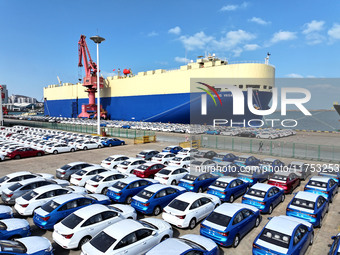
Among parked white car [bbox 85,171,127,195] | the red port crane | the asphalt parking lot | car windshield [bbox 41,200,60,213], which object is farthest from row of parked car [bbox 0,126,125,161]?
the red port crane

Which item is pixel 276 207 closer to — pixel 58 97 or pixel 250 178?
pixel 250 178

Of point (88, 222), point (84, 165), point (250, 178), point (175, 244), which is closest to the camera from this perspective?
point (175, 244)

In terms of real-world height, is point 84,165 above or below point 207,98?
below

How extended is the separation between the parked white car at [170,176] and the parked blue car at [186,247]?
7.38 metres

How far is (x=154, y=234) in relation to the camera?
812 cm

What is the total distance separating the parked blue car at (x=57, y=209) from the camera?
9.62 meters

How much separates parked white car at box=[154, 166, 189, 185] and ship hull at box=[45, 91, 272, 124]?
4737 centimetres

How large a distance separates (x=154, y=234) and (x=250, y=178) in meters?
9.52

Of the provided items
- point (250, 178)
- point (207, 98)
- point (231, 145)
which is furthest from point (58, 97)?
point (250, 178)

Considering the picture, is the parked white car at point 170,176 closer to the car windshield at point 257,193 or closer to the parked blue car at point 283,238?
the car windshield at point 257,193

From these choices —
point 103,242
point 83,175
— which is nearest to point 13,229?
point 103,242

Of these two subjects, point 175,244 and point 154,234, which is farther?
point 154,234

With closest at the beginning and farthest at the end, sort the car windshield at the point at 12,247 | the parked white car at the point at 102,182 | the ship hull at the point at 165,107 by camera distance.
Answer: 1. the car windshield at the point at 12,247
2. the parked white car at the point at 102,182
3. the ship hull at the point at 165,107

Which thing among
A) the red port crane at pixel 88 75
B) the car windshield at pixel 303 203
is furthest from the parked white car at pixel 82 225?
the red port crane at pixel 88 75
